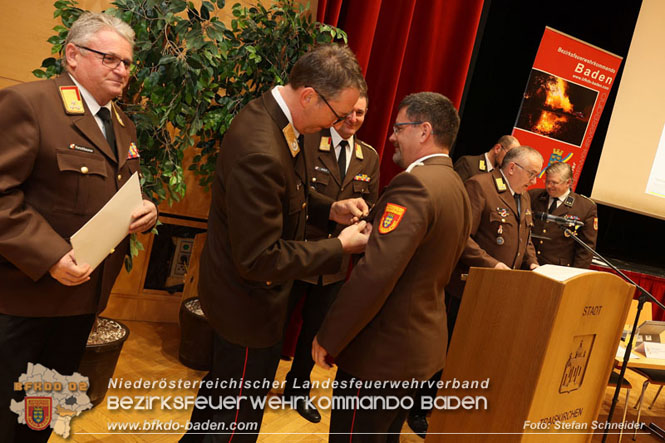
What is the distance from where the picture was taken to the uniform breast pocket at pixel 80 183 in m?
1.54

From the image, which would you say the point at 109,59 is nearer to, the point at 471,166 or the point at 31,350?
the point at 31,350

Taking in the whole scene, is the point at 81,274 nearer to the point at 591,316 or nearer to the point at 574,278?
the point at 574,278

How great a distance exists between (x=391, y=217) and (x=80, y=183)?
994 mm

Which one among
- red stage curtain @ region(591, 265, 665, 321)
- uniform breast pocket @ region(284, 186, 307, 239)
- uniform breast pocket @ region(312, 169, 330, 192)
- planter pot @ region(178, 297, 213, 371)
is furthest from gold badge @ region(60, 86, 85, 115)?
red stage curtain @ region(591, 265, 665, 321)

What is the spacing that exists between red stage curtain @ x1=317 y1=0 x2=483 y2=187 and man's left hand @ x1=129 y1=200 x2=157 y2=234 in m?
2.12

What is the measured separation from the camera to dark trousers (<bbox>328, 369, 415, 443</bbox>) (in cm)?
167

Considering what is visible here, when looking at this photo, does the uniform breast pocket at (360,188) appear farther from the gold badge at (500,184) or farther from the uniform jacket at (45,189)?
the uniform jacket at (45,189)

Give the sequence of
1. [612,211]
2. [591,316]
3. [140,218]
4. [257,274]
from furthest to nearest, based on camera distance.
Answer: [612,211]
[591,316]
[140,218]
[257,274]

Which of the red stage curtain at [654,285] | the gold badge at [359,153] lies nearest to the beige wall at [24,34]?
the gold badge at [359,153]

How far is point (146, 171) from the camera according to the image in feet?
8.58

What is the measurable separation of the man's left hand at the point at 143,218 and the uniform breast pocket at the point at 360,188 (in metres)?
1.43

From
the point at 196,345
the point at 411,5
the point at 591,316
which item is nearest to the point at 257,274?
the point at 591,316

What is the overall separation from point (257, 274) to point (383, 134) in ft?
8.26

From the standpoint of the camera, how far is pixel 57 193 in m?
1.54
